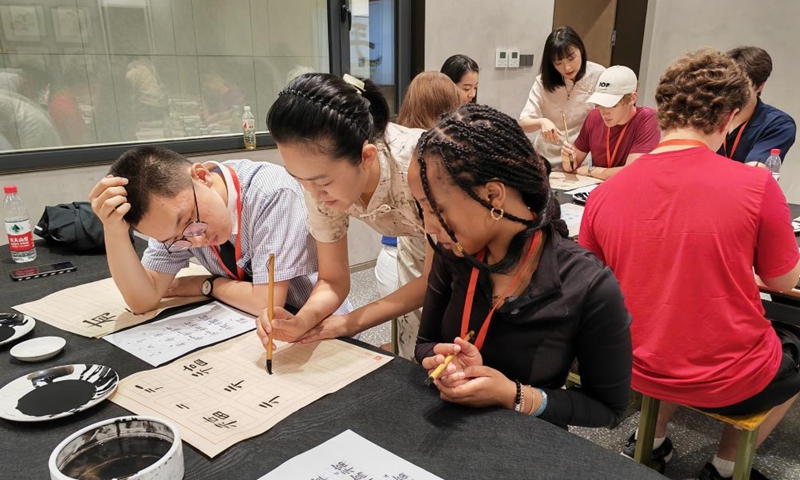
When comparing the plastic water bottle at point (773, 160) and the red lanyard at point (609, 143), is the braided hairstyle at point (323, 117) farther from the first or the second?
the plastic water bottle at point (773, 160)

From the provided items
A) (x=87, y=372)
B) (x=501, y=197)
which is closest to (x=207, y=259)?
(x=87, y=372)

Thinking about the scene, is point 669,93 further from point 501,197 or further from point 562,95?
point 562,95

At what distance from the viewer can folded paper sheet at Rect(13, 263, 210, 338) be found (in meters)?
1.23

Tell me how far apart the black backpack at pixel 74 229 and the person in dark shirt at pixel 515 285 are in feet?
4.36

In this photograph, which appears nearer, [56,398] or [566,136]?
[56,398]

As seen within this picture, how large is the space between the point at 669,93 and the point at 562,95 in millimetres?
1899

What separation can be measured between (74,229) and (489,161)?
1530 mm

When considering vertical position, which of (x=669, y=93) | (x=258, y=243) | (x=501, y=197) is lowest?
(x=258, y=243)

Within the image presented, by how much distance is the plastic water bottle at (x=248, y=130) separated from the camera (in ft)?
10.2

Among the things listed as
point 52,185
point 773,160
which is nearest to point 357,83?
point 52,185

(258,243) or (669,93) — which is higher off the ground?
(669,93)

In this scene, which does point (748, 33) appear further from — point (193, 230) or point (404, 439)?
point (404, 439)

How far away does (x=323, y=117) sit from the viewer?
42.8 inches

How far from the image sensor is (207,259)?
1437mm
